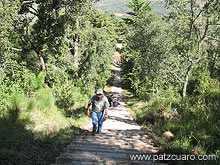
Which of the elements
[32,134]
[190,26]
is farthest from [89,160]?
[190,26]

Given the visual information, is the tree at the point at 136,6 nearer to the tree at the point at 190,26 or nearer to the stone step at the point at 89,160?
the tree at the point at 190,26

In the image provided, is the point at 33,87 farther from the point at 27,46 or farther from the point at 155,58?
the point at 155,58

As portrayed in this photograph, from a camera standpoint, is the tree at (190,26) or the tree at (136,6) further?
the tree at (136,6)

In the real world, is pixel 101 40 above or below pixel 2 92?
above

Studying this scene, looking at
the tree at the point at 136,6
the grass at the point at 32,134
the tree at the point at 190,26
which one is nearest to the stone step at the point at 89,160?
the grass at the point at 32,134

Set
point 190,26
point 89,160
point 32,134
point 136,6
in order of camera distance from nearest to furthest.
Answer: point 89,160, point 32,134, point 190,26, point 136,6

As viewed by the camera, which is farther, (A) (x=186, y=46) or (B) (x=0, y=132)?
(A) (x=186, y=46)

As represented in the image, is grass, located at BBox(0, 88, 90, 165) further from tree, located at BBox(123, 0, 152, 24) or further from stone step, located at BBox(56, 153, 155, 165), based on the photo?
tree, located at BBox(123, 0, 152, 24)

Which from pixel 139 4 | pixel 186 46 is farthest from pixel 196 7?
pixel 139 4

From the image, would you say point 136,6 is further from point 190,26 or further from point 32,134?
point 32,134

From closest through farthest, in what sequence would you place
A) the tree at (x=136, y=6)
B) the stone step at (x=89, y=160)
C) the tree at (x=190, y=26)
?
the stone step at (x=89, y=160)
the tree at (x=190, y=26)
the tree at (x=136, y=6)

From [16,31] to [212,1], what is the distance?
39.7ft

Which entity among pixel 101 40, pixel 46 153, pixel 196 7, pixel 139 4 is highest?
pixel 139 4

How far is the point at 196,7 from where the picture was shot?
42.9ft
